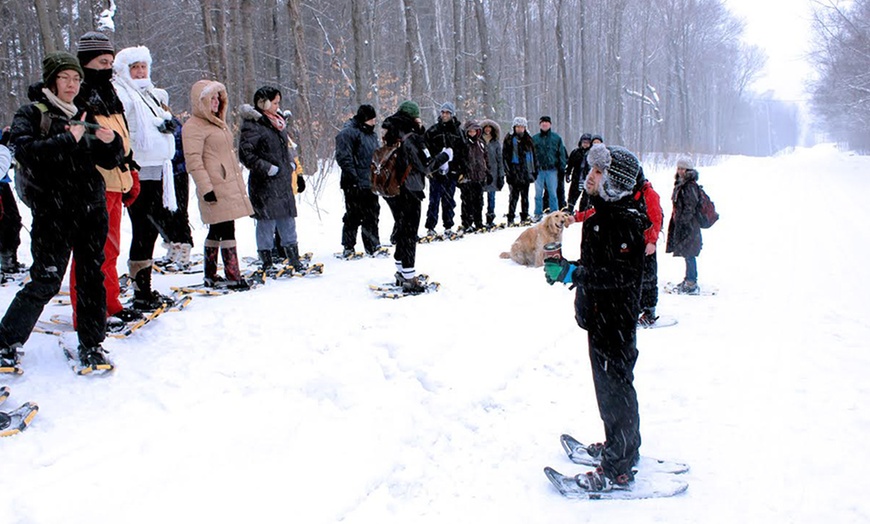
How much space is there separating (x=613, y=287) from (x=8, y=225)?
7.34 meters

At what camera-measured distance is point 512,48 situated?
42.2 metres

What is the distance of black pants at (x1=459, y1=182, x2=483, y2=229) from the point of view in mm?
11140

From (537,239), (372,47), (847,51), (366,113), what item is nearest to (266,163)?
(366,113)

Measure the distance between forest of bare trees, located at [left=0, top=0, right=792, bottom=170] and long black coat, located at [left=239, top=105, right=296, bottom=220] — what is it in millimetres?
4561

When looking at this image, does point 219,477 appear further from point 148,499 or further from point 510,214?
point 510,214

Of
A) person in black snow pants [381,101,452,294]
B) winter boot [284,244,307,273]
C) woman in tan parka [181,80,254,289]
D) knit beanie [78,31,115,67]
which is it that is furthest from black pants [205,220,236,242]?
knit beanie [78,31,115,67]

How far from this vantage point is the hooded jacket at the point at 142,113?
5.00 meters

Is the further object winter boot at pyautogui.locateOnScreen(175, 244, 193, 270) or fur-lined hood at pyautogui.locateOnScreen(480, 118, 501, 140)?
fur-lined hood at pyautogui.locateOnScreen(480, 118, 501, 140)

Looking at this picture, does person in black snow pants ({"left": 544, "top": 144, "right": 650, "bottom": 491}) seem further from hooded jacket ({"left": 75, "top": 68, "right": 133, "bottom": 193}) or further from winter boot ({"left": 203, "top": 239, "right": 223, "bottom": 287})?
winter boot ({"left": 203, "top": 239, "right": 223, "bottom": 287})

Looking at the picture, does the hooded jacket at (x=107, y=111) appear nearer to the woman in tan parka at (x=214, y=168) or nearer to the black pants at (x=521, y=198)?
the woman in tan parka at (x=214, y=168)

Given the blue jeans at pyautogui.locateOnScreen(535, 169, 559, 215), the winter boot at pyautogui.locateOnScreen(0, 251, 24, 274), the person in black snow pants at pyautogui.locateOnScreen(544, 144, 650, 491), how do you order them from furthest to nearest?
the blue jeans at pyautogui.locateOnScreen(535, 169, 559, 215)
the winter boot at pyautogui.locateOnScreen(0, 251, 24, 274)
the person in black snow pants at pyautogui.locateOnScreen(544, 144, 650, 491)

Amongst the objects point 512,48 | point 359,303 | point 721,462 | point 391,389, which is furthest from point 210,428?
point 512,48

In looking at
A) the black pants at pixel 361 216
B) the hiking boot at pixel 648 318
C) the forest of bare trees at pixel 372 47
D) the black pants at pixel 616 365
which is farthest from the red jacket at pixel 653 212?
the forest of bare trees at pixel 372 47

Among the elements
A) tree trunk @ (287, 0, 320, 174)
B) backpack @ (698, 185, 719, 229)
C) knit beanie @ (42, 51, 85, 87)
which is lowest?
backpack @ (698, 185, 719, 229)
